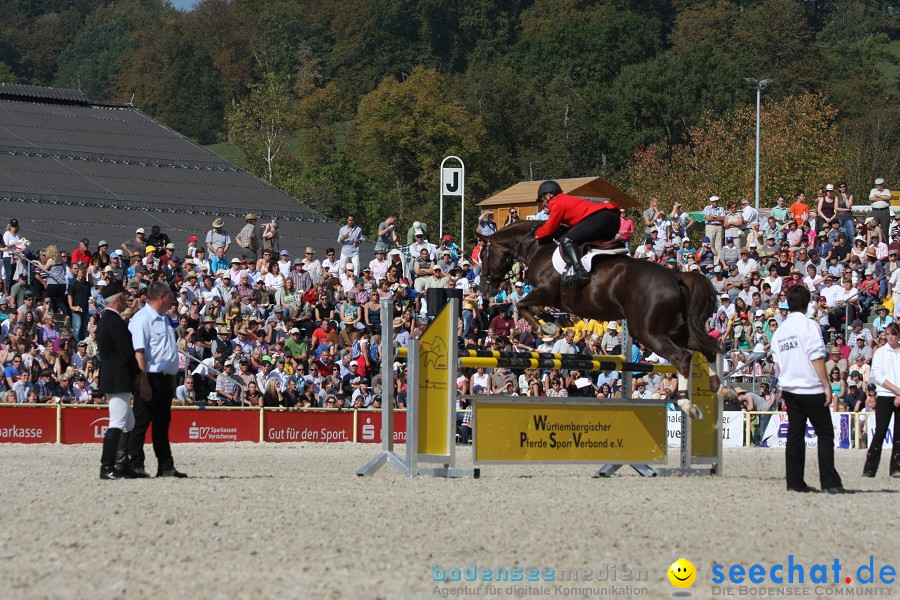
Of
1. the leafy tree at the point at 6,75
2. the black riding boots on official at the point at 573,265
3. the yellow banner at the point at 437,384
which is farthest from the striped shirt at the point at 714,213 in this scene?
the leafy tree at the point at 6,75

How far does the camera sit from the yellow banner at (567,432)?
11.9 m

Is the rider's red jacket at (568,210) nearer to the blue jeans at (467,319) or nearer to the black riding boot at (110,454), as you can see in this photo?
the black riding boot at (110,454)

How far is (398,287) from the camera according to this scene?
24328 mm

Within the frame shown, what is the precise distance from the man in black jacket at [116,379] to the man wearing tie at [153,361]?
0.35 ft

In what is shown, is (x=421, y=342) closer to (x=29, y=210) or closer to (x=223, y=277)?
(x=223, y=277)

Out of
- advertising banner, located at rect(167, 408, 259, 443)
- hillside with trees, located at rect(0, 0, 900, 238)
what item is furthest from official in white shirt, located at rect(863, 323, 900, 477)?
hillside with trees, located at rect(0, 0, 900, 238)

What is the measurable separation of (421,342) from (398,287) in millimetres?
12445

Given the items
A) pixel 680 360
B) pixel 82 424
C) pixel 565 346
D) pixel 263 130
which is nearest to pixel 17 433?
pixel 82 424

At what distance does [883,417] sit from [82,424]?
12551 mm

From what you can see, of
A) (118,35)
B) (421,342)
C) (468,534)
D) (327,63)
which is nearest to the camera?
(468,534)

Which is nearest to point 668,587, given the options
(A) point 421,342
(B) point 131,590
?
(B) point 131,590

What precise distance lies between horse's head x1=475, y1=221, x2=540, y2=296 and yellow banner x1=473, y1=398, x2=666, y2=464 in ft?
7.17

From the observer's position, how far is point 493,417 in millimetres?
11891

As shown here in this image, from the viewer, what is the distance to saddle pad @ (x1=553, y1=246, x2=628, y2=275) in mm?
12781
